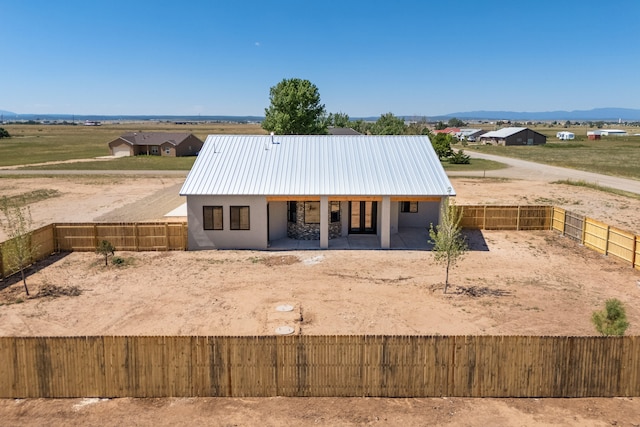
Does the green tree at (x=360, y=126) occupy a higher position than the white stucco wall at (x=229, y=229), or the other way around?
the green tree at (x=360, y=126)

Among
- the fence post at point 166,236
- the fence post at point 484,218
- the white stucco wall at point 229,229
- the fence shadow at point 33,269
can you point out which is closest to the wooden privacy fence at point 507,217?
the fence post at point 484,218

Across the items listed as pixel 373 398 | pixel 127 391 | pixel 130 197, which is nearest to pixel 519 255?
pixel 373 398

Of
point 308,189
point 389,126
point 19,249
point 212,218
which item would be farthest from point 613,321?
point 389,126

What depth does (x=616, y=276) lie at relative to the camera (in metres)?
22.4

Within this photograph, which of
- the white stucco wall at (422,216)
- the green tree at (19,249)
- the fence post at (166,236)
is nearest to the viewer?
the green tree at (19,249)

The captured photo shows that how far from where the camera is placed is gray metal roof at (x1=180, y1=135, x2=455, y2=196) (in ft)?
88.0

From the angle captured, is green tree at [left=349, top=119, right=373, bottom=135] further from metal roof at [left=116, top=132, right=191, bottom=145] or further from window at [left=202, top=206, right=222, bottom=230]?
window at [left=202, top=206, right=222, bottom=230]

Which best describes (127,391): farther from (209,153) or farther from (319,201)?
(209,153)

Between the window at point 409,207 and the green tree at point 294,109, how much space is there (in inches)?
1479

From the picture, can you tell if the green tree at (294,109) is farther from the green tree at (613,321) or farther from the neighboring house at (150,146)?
the green tree at (613,321)

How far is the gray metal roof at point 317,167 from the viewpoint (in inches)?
1056

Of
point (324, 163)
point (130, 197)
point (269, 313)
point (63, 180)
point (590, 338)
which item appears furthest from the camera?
point (63, 180)

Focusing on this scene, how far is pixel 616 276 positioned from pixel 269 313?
→ 49.4 feet

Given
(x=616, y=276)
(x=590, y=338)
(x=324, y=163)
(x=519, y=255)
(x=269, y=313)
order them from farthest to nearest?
(x=324, y=163)
(x=519, y=255)
(x=616, y=276)
(x=269, y=313)
(x=590, y=338)
